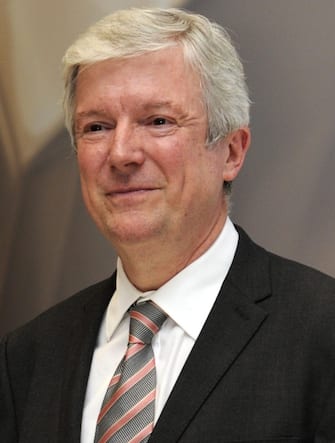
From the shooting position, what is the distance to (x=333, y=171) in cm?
164

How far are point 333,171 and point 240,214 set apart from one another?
21cm

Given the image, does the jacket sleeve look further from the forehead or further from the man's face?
the forehead

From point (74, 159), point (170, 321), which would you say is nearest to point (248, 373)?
point (170, 321)

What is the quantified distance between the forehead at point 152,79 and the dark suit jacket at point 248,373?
0.26 metres

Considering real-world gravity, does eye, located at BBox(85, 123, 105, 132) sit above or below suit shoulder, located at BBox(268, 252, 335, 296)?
above

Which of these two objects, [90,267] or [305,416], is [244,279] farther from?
[90,267]

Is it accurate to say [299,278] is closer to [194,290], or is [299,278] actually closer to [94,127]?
[194,290]

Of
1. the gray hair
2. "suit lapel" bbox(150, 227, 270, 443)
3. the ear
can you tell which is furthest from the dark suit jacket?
the gray hair

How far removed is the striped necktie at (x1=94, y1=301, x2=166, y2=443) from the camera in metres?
1.34

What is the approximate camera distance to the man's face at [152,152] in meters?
1.38

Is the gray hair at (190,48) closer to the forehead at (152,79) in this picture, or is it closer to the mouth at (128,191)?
the forehead at (152,79)

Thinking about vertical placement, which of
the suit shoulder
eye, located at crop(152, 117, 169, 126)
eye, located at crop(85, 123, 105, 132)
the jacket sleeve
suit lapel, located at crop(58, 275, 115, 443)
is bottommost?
the jacket sleeve

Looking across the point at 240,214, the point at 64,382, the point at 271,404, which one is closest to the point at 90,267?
the point at 240,214

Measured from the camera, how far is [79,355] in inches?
58.9
